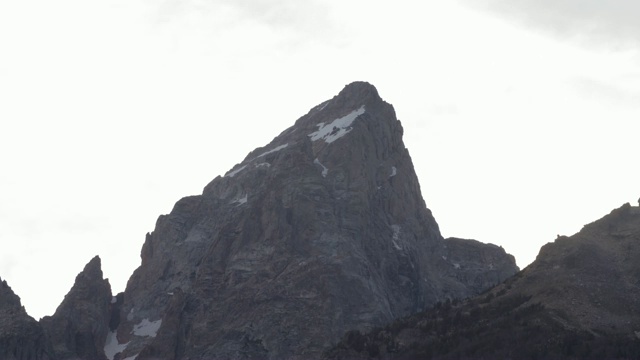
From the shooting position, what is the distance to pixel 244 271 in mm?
182000

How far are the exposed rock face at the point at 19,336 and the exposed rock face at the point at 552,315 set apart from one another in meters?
74.8

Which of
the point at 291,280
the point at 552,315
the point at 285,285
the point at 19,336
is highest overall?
the point at 19,336

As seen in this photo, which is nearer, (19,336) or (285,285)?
(285,285)

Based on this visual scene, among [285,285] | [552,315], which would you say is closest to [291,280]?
[285,285]

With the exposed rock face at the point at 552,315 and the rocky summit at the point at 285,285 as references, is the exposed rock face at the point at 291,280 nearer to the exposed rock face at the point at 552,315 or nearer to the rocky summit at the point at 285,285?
the rocky summit at the point at 285,285

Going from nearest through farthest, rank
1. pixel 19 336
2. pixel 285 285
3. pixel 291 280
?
pixel 285 285 → pixel 291 280 → pixel 19 336

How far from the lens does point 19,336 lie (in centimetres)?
17750

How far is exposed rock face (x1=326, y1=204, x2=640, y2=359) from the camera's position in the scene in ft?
344

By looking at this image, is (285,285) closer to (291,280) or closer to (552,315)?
(291,280)

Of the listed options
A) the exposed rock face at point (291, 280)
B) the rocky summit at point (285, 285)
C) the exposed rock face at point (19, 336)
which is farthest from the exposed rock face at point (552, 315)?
the exposed rock face at point (19, 336)

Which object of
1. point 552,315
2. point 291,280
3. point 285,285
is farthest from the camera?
point 291,280

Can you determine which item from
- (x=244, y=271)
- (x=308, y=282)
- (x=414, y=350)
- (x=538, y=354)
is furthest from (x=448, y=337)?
(x=244, y=271)

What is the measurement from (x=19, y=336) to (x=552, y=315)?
105 metres

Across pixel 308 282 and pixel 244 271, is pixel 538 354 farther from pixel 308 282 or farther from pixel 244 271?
pixel 244 271
